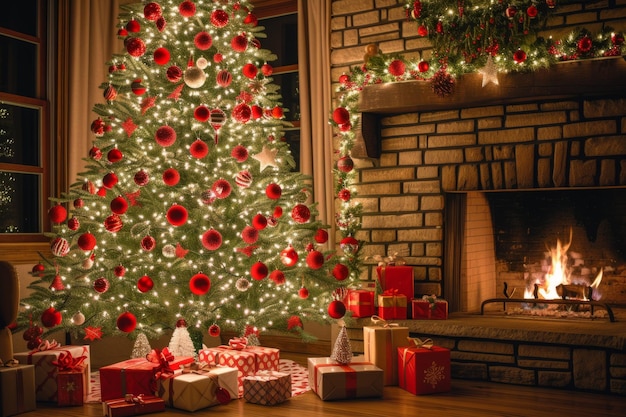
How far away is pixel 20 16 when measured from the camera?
5328 mm

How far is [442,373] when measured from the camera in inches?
152

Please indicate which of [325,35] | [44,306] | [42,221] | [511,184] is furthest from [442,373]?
[42,221]

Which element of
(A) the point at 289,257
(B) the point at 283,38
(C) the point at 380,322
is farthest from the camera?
(B) the point at 283,38

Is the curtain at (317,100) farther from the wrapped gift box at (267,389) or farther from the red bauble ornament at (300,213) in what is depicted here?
the wrapped gift box at (267,389)

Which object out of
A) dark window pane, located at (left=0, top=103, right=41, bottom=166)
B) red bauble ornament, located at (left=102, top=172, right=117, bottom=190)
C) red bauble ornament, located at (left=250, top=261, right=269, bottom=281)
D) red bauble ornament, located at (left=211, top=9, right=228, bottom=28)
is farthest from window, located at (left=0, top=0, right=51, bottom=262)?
red bauble ornament, located at (left=250, top=261, right=269, bottom=281)

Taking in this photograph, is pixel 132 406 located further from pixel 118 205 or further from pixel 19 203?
pixel 19 203

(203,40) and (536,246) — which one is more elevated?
(203,40)

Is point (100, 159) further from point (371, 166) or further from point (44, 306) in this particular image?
point (371, 166)

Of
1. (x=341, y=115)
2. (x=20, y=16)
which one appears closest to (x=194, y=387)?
(x=341, y=115)

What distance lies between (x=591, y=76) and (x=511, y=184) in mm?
786

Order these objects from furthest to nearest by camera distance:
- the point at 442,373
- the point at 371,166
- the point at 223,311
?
the point at 371,166
the point at 223,311
the point at 442,373

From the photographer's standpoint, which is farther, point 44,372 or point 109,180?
point 109,180

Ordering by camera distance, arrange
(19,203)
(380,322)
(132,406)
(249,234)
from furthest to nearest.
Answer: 1. (19,203)
2. (380,322)
3. (249,234)
4. (132,406)

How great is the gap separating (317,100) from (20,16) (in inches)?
91.4
